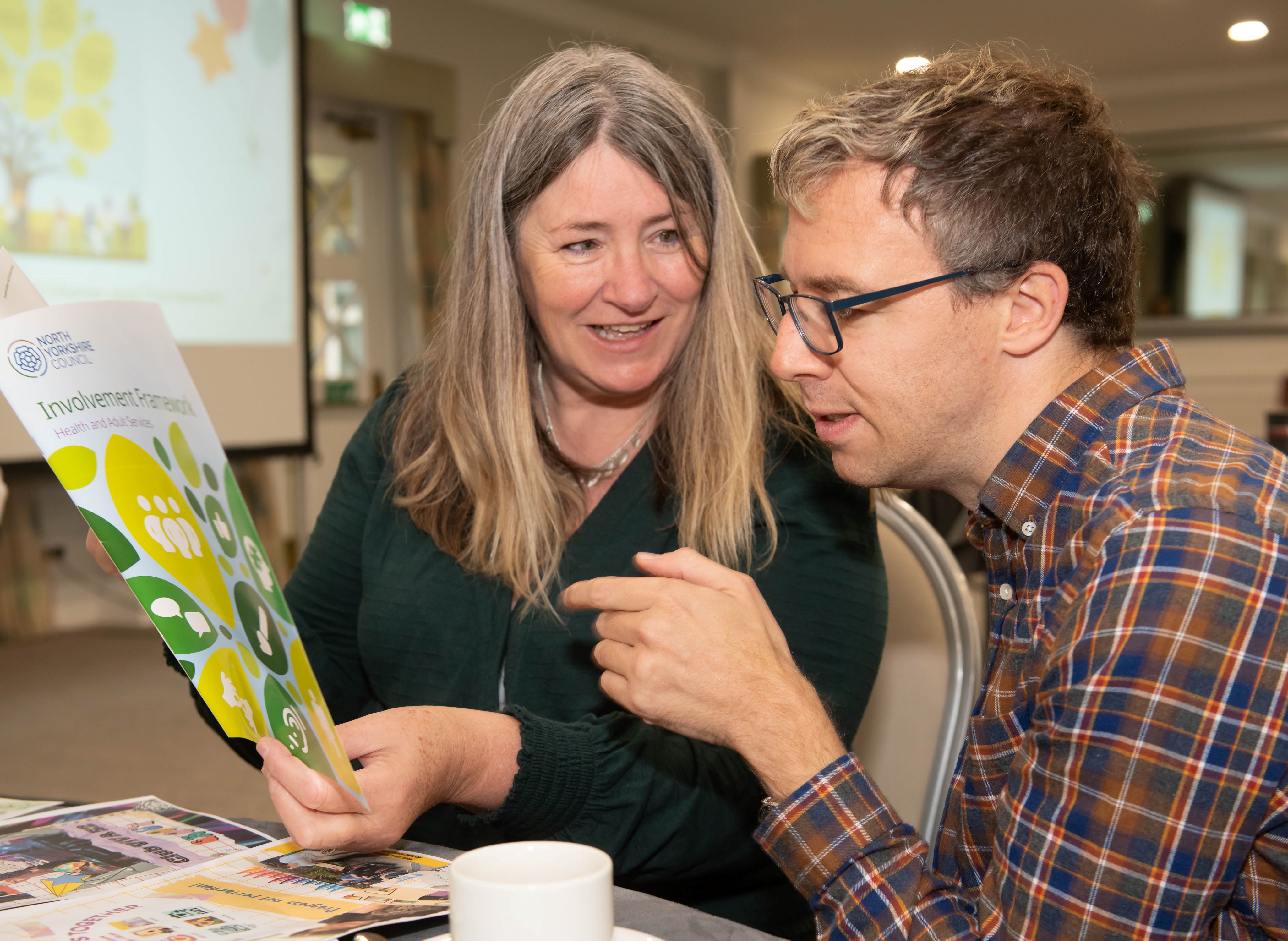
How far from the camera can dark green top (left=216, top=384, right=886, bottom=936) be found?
0.97 metres

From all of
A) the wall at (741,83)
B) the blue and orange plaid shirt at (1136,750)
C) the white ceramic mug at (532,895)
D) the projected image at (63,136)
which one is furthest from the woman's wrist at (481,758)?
the wall at (741,83)

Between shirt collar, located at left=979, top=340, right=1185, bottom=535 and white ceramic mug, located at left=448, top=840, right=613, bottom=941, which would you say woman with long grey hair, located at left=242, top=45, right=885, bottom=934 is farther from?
white ceramic mug, located at left=448, top=840, right=613, bottom=941

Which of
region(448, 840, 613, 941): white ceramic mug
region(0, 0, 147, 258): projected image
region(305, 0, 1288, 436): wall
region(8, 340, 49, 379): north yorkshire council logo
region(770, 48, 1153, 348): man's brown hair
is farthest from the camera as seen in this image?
region(305, 0, 1288, 436): wall

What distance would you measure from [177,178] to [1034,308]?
4099mm

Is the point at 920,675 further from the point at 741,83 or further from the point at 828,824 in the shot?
the point at 741,83

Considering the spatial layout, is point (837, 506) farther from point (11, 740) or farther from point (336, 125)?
point (336, 125)

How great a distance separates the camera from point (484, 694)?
1229 mm

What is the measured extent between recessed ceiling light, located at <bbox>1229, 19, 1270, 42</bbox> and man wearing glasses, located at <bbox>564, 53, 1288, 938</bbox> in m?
7.34

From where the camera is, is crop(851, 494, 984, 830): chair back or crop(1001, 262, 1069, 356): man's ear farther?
crop(851, 494, 984, 830): chair back

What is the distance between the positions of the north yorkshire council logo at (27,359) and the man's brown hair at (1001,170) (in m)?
0.55

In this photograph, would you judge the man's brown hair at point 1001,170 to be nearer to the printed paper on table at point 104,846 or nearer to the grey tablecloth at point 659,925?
the grey tablecloth at point 659,925

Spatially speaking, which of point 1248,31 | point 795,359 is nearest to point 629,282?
point 795,359

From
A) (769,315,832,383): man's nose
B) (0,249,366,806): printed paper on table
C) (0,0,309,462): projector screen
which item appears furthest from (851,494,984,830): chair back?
(0,0,309,462): projector screen

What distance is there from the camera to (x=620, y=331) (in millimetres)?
1327
